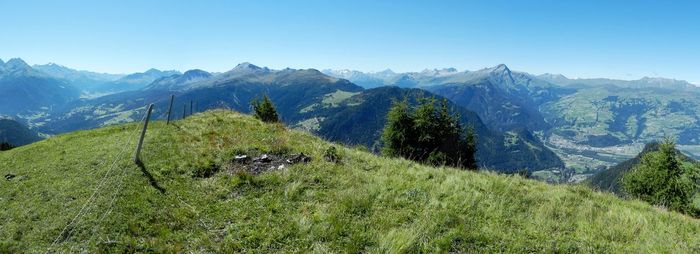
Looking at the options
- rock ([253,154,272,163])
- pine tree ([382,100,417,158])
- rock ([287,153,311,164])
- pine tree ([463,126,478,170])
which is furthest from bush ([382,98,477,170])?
rock ([253,154,272,163])

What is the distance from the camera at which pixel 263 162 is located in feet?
60.8

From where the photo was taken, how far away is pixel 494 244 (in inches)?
428

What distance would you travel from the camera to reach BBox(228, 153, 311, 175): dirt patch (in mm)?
17453

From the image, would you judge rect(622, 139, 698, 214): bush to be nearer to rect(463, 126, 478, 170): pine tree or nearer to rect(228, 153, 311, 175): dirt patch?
rect(463, 126, 478, 170): pine tree

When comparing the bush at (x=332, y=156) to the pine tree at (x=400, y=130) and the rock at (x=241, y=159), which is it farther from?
the pine tree at (x=400, y=130)

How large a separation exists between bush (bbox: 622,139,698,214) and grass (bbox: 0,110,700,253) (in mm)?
31711

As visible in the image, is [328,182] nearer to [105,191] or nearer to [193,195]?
[193,195]

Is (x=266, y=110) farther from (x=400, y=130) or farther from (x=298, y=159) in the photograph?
(x=298, y=159)

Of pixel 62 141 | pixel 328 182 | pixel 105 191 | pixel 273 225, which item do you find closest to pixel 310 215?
pixel 273 225

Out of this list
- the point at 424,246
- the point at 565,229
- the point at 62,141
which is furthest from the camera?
the point at 62,141

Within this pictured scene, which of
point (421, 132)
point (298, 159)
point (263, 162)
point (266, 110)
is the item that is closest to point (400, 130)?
point (421, 132)

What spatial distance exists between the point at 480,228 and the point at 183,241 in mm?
8819

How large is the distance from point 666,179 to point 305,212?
47.0 m

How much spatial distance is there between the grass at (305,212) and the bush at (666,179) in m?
31.7
